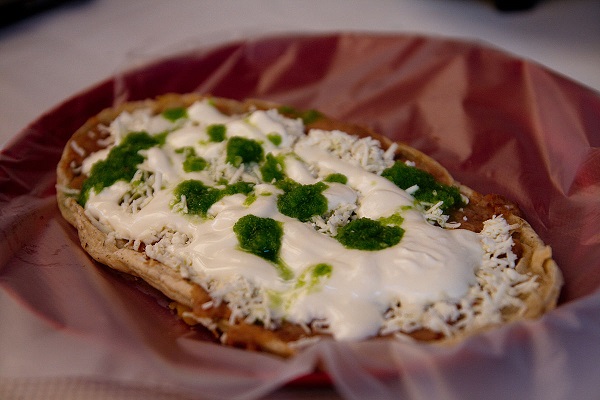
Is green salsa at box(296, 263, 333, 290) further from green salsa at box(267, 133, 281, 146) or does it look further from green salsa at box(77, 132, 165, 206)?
green salsa at box(77, 132, 165, 206)

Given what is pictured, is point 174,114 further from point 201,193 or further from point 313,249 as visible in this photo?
point 313,249

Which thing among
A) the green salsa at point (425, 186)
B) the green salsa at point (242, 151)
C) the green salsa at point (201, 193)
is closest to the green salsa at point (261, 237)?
the green salsa at point (201, 193)

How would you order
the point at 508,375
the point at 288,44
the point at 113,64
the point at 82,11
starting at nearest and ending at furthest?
the point at 508,375
the point at 288,44
the point at 113,64
the point at 82,11

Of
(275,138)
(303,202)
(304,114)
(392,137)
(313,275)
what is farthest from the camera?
(392,137)

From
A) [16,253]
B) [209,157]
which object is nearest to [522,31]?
[209,157]

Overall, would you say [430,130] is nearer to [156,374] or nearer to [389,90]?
[389,90]

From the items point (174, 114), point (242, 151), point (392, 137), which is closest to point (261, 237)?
point (242, 151)

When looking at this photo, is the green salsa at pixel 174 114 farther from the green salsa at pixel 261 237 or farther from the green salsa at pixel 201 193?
the green salsa at pixel 261 237
